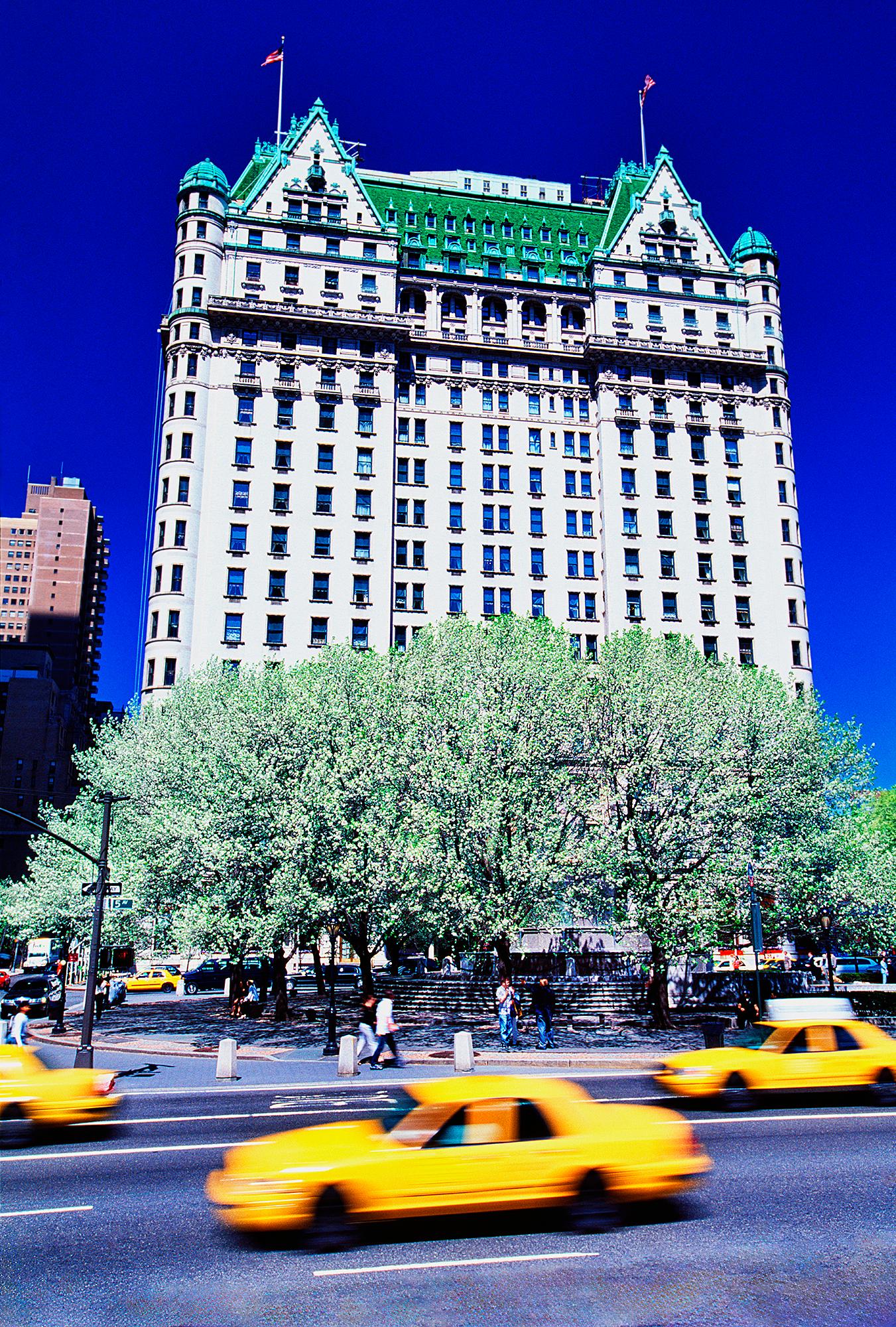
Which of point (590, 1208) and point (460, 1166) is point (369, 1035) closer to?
point (590, 1208)

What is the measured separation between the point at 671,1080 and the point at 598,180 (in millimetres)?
86802

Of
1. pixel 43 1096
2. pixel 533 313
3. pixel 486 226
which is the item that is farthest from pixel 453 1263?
pixel 486 226

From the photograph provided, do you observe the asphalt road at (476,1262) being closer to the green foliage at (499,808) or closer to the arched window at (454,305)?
the green foliage at (499,808)

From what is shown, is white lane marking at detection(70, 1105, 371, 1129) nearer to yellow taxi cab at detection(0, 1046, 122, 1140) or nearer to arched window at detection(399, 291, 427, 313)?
yellow taxi cab at detection(0, 1046, 122, 1140)

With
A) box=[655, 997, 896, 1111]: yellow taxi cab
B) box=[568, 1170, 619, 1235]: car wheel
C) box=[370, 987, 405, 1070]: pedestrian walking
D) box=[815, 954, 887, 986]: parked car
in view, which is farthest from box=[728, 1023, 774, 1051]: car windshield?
box=[815, 954, 887, 986]: parked car

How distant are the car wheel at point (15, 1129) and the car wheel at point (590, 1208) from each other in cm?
946

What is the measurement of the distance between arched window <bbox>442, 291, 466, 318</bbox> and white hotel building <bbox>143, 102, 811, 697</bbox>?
15 centimetres

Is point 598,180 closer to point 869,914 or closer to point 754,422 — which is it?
point 754,422

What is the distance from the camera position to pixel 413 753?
33.3m

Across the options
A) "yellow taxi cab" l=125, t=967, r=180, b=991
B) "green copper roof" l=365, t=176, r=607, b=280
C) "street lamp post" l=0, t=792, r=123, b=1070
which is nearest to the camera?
"street lamp post" l=0, t=792, r=123, b=1070

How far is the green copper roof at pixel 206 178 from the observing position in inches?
2601

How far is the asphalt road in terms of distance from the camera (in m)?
7.39

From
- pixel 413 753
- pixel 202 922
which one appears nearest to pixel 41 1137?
pixel 202 922

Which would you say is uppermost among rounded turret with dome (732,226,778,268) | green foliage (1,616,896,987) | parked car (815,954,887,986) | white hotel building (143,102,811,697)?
rounded turret with dome (732,226,778,268)
